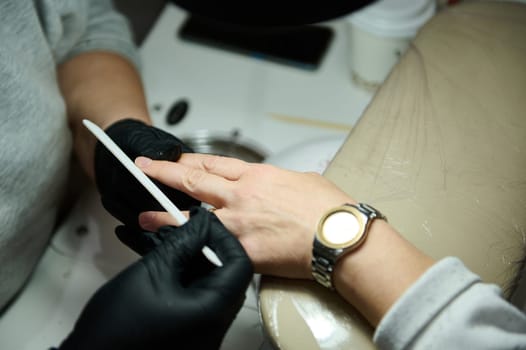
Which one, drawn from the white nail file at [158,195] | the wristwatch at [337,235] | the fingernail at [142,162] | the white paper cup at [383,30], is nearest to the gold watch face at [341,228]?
the wristwatch at [337,235]

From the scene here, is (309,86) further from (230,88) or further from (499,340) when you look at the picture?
(499,340)

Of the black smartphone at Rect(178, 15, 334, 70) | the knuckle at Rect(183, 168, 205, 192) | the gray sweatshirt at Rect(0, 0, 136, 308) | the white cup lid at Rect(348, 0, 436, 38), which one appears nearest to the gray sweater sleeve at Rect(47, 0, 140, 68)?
the gray sweatshirt at Rect(0, 0, 136, 308)

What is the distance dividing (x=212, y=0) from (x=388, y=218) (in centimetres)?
34

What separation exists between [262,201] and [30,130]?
13.3 inches

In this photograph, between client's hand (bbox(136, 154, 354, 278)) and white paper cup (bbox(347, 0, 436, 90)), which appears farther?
white paper cup (bbox(347, 0, 436, 90))

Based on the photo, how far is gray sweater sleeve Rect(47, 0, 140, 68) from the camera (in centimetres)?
73

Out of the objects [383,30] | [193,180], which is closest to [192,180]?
[193,180]

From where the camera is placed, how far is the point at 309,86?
1.01 meters

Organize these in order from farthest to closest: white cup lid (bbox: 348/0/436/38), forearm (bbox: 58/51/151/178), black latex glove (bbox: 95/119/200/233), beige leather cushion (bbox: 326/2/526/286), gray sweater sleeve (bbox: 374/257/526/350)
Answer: white cup lid (bbox: 348/0/436/38), forearm (bbox: 58/51/151/178), black latex glove (bbox: 95/119/200/233), beige leather cushion (bbox: 326/2/526/286), gray sweater sleeve (bbox: 374/257/526/350)

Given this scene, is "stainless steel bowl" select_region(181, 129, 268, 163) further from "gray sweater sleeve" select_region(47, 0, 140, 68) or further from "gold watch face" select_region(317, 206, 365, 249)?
"gold watch face" select_region(317, 206, 365, 249)

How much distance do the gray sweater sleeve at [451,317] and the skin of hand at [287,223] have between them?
0.02 m

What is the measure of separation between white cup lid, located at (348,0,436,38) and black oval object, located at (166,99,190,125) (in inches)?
14.5

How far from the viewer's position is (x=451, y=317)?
42 centimetres

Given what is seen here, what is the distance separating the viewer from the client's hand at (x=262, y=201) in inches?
20.4
